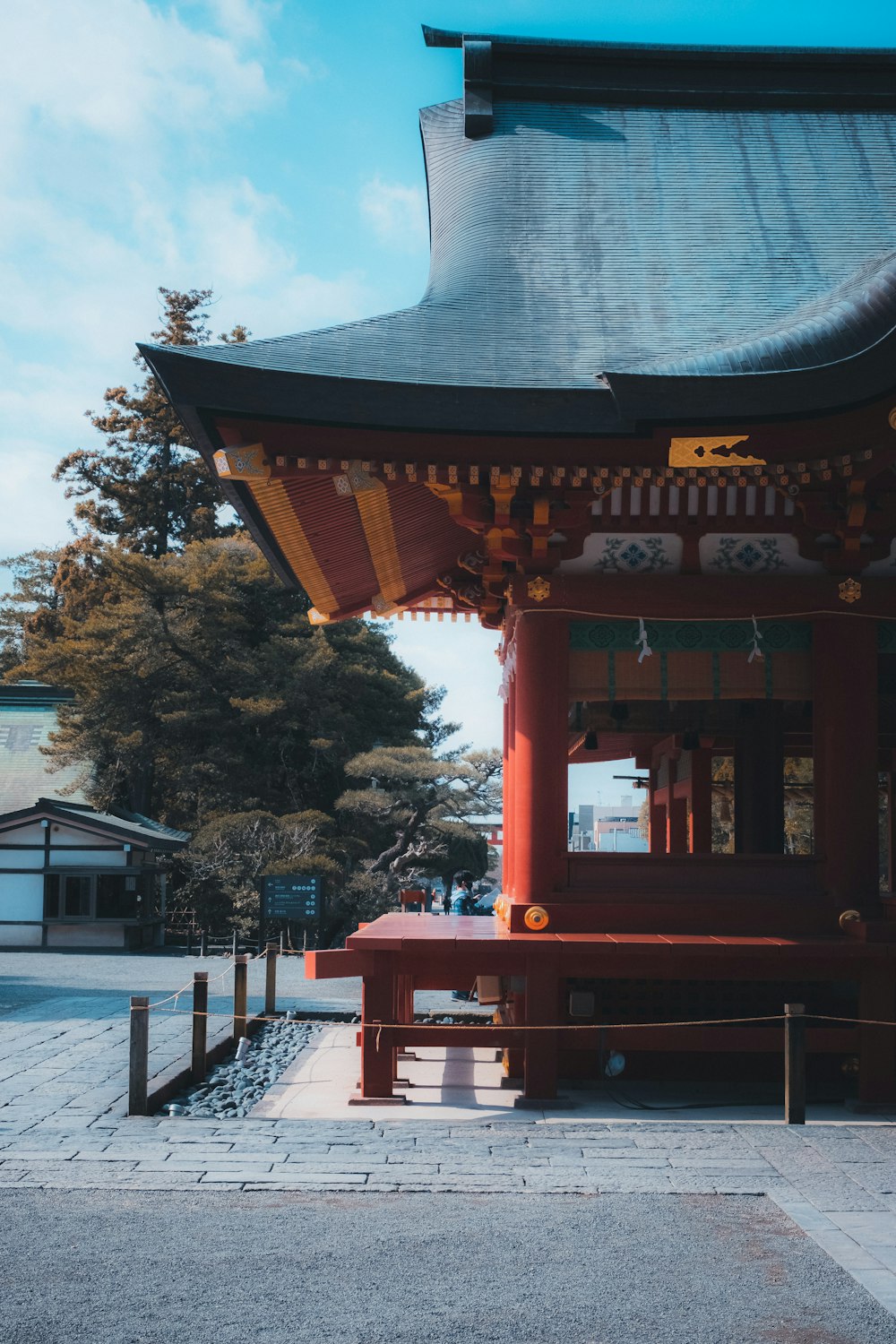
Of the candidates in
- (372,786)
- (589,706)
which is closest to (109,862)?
(372,786)

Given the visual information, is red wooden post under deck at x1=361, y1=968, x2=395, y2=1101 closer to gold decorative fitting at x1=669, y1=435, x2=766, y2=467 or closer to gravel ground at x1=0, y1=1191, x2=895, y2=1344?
gravel ground at x1=0, y1=1191, x2=895, y2=1344

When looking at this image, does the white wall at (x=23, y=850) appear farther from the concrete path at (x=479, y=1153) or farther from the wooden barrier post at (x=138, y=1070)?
the wooden barrier post at (x=138, y=1070)

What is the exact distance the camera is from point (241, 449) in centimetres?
731

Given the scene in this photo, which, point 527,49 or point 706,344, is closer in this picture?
point 706,344

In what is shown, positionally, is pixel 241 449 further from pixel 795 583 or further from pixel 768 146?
pixel 768 146

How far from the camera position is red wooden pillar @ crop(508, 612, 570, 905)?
26.2 ft

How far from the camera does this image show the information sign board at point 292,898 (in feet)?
64.6

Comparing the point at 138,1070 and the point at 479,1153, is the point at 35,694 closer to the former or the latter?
the point at 138,1070

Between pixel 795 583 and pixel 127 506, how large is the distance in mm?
30759

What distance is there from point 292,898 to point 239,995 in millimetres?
8735

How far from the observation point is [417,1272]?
13.9 ft

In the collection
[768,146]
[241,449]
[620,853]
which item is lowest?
[620,853]

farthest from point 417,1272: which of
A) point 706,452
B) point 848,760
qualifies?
point 848,760

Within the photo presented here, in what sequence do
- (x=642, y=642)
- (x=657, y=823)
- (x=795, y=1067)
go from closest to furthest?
(x=795, y=1067), (x=642, y=642), (x=657, y=823)
